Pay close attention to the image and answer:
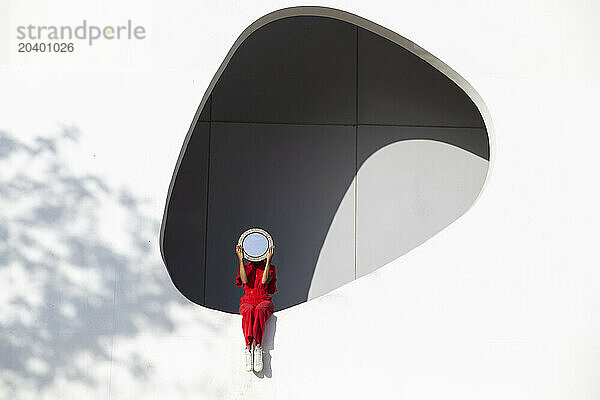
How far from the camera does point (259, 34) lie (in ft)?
23.1

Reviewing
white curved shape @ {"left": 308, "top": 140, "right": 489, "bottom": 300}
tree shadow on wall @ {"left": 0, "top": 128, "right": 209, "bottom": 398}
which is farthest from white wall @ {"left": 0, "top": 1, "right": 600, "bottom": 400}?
white curved shape @ {"left": 308, "top": 140, "right": 489, "bottom": 300}

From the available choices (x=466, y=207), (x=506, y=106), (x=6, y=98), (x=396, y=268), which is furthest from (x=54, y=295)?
(x=466, y=207)

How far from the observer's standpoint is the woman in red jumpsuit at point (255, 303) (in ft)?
16.0

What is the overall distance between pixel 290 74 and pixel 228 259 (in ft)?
5.10

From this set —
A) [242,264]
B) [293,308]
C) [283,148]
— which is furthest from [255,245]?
[283,148]

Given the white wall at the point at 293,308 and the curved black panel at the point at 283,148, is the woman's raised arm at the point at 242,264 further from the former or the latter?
the curved black panel at the point at 283,148

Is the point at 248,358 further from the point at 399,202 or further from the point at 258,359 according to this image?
the point at 399,202

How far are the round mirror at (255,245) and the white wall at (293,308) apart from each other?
1.19 ft

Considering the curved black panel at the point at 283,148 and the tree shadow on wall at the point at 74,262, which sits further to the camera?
the curved black panel at the point at 283,148

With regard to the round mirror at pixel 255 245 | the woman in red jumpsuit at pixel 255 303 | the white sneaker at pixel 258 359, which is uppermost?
the round mirror at pixel 255 245

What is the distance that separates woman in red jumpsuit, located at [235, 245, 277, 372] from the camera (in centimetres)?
487

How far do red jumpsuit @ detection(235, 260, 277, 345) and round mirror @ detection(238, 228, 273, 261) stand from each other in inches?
2.9

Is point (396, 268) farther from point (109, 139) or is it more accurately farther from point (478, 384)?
point (109, 139)

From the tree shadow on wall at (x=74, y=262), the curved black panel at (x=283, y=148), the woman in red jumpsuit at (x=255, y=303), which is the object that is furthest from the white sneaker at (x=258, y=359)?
the curved black panel at (x=283, y=148)
